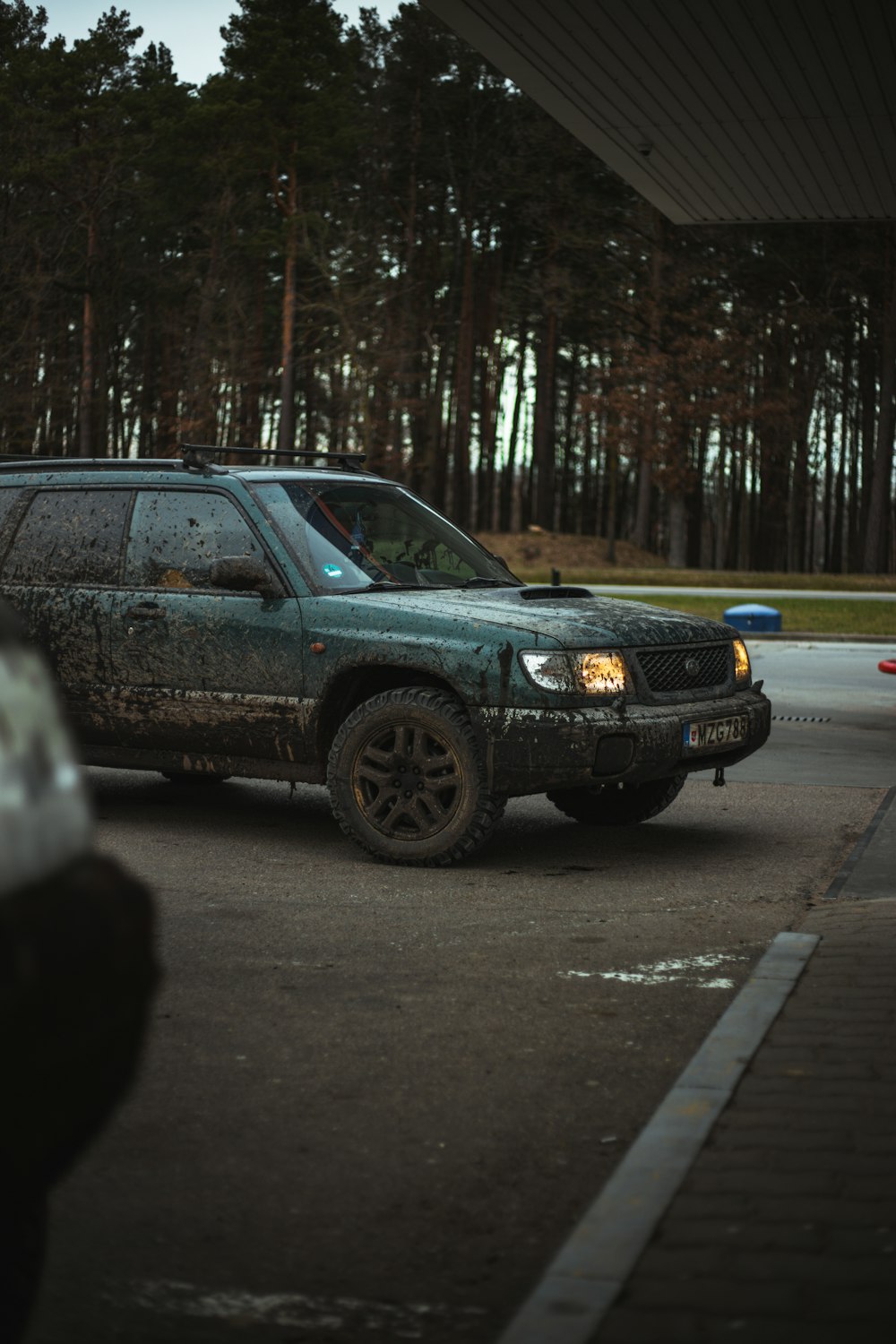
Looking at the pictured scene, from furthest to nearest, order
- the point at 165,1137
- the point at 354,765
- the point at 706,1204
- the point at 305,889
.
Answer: the point at 354,765, the point at 305,889, the point at 165,1137, the point at 706,1204

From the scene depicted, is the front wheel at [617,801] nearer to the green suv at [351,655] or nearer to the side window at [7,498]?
the green suv at [351,655]

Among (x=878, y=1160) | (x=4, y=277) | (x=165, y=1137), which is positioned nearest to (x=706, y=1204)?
(x=878, y=1160)

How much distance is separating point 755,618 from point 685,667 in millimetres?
16127

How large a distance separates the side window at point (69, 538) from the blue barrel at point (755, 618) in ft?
52.1

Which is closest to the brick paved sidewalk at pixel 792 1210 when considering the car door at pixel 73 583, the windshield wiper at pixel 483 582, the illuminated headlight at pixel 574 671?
the illuminated headlight at pixel 574 671

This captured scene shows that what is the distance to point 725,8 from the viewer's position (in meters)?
13.0

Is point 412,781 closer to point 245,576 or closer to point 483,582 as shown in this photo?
point 245,576

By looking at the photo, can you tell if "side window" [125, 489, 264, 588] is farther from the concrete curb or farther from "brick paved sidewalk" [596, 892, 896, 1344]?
"brick paved sidewalk" [596, 892, 896, 1344]

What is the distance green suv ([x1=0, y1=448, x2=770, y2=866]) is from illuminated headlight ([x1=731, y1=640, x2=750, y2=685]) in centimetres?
2

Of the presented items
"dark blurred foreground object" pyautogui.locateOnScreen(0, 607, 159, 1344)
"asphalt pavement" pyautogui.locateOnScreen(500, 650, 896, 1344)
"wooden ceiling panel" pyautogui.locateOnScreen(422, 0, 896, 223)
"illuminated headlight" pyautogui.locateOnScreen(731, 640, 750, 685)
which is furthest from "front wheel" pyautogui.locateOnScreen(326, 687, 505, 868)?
"wooden ceiling panel" pyautogui.locateOnScreen(422, 0, 896, 223)

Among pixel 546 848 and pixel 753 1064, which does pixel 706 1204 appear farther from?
pixel 546 848

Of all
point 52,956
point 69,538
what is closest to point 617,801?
point 69,538

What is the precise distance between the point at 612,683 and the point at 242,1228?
14.7ft

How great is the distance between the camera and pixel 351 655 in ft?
26.7
